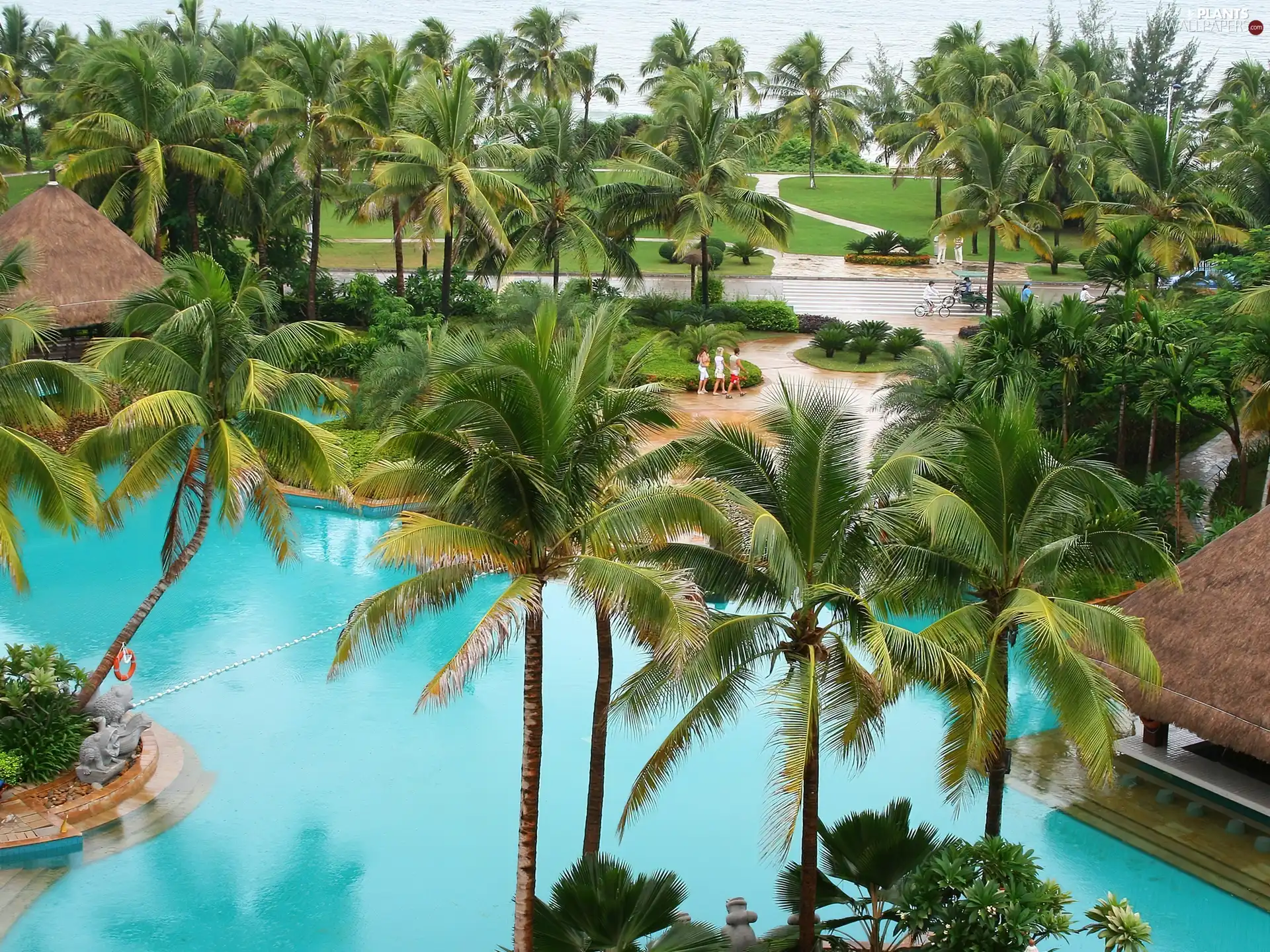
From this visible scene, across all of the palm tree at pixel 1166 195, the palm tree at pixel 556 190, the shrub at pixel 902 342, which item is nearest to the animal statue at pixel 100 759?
the palm tree at pixel 556 190

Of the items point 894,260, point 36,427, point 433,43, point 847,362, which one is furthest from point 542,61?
point 36,427

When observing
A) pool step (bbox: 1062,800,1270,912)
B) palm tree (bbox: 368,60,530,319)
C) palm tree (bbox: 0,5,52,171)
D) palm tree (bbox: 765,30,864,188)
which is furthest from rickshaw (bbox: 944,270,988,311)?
palm tree (bbox: 0,5,52,171)

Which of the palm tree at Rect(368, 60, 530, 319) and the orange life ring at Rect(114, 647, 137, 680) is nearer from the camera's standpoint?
the orange life ring at Rect(114, 647, 137, 680)

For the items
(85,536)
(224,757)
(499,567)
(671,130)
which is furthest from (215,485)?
(671,130)

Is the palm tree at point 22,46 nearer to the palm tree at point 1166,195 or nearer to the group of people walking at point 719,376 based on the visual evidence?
the group of people walking at point 719,376

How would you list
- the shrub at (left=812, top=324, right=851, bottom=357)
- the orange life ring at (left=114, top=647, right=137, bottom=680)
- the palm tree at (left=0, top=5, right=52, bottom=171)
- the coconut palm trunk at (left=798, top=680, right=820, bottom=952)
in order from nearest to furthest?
the coconut palm trunk at (left=798, top=680, right=820, bottom=952)
the orange life ring at (left=114, top=647, right=137, bottom=680)
the shrub at (left=812, top=324, right=851, bottom=357)
the palm tree at (left=0, top=5, right=52, bottom=171)

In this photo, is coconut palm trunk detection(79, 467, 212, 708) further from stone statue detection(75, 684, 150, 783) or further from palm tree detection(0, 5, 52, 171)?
palm tree detection(0, 5, 52, 171)
